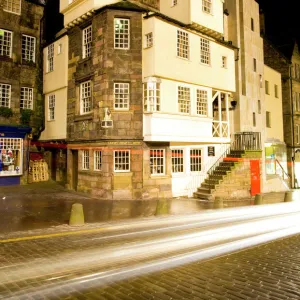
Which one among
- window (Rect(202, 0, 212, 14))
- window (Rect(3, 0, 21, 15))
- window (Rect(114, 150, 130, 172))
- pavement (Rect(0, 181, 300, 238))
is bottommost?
pavement (Rect(0, 181, 300, 238))

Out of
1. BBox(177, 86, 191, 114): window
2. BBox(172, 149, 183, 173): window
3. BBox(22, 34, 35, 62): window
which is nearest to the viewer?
BBox(177, 86, 191, 114): window

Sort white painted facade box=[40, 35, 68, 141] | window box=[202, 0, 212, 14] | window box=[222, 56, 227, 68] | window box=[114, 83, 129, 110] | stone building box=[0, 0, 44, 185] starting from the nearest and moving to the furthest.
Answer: window box=[114, 83, 129, 110] → window box=[202, 0, 212, 14] → stone building box=[0, 0, 44, 185] → white painted facade box=[40, 35, 68, 141] → window box=[222, 56, 227, 68]

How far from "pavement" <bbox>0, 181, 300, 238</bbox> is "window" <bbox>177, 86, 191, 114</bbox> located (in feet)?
17.9

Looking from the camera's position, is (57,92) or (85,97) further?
(57,92)

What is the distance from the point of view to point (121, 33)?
1661 cm

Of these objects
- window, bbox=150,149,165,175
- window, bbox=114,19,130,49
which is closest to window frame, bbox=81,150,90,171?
window, bbox=150,149,165,175

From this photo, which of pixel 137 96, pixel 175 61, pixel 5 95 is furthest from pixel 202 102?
pixel 5 95

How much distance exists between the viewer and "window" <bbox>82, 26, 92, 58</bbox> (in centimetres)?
1778

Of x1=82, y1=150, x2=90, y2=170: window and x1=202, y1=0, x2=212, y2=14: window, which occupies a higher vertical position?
x1=202, y1=0, x2=212, y2=14: window

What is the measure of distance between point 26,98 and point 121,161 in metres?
9.66

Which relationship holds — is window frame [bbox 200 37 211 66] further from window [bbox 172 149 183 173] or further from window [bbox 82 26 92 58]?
window [bbox 82 26 92 58]

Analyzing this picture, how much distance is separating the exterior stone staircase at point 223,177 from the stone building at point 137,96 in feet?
2.55

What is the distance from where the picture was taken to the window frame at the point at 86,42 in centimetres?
1778

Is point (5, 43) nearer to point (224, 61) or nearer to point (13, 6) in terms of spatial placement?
point (13, 6)
